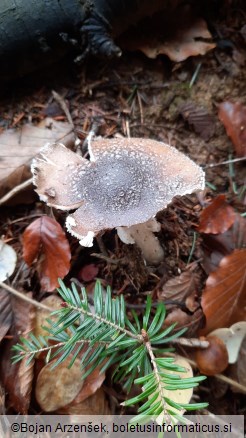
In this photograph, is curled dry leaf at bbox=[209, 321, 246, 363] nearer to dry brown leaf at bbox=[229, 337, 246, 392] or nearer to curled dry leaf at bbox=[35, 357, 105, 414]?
dry brown leaf at bbox=[229, 337, 246, 392]

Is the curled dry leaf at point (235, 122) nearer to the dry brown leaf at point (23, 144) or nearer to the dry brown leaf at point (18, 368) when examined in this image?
the dry brown leaf at point (23, 144)

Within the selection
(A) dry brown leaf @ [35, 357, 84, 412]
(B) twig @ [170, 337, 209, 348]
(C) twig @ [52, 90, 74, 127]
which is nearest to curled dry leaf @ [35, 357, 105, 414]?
(A) dry brown leaf @ [35, 357, 84, 412]

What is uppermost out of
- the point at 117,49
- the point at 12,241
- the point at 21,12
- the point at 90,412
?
the point at 21,12

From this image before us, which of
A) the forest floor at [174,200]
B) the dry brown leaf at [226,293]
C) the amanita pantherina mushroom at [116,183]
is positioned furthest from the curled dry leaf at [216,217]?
the amanita pantherina mushroom at [116,183]

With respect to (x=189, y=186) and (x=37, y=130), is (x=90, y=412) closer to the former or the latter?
(x=189, y=186)

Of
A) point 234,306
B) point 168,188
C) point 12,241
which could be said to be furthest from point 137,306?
point 12,241

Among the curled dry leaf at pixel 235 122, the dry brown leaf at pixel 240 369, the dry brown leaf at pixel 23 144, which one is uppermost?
the dry brown leaf at pixel 23 144
